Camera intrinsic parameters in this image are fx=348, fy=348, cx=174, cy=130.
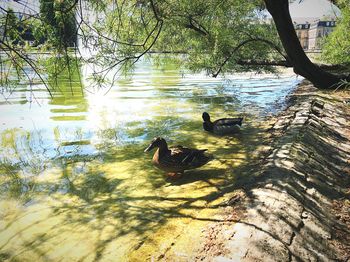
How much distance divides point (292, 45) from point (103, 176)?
5844 mm

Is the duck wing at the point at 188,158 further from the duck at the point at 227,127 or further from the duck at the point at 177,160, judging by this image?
Result: the duck at the point at 227,127

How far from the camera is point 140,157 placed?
316 inches

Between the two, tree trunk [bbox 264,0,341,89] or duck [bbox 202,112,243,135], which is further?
duck [bbox 202,112,243,135]

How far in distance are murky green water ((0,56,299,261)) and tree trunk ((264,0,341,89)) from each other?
6.93ft

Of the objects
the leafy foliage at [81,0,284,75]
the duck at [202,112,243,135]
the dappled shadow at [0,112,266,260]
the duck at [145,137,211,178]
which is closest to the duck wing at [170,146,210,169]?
the duck at [145,137,211,178]

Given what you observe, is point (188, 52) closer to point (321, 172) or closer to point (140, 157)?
point (140, 157)

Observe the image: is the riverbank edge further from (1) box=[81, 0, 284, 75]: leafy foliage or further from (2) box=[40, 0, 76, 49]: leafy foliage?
(1) box=[81, 0, 284, 75]: leafy foliage

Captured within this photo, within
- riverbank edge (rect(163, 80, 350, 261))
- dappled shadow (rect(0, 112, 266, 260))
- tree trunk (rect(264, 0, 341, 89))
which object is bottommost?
dappled shadow (rect(0, 112, 266, 260))

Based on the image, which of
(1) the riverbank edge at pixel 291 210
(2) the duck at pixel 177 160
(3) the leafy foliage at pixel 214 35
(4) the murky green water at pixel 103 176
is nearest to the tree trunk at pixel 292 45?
(3) the leafy foliage at pixel 214 35

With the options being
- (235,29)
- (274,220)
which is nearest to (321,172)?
(274,220)

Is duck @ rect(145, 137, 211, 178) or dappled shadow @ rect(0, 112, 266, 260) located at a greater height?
duck @ rect(145, 137, 211, 178)

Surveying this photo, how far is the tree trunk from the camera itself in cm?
851

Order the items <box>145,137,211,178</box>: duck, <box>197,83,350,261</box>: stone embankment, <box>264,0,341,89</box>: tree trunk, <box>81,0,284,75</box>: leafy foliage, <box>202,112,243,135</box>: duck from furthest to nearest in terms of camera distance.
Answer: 1. <box>81,0,284,75</box>: leafy foliage
2. <box>202,112,243,135</box>: duck
3. <box>264,0,341,89</box>: tree trunk
4. <box>145,137,211,178</box>: duck
5. <box>197,83,350,261</box>: stone embankment

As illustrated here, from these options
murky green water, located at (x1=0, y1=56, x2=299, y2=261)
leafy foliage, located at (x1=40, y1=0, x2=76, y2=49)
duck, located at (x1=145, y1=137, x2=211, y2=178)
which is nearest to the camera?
leafy foliage, located at (x1=40, y1=0, x2=76, y2=49)
